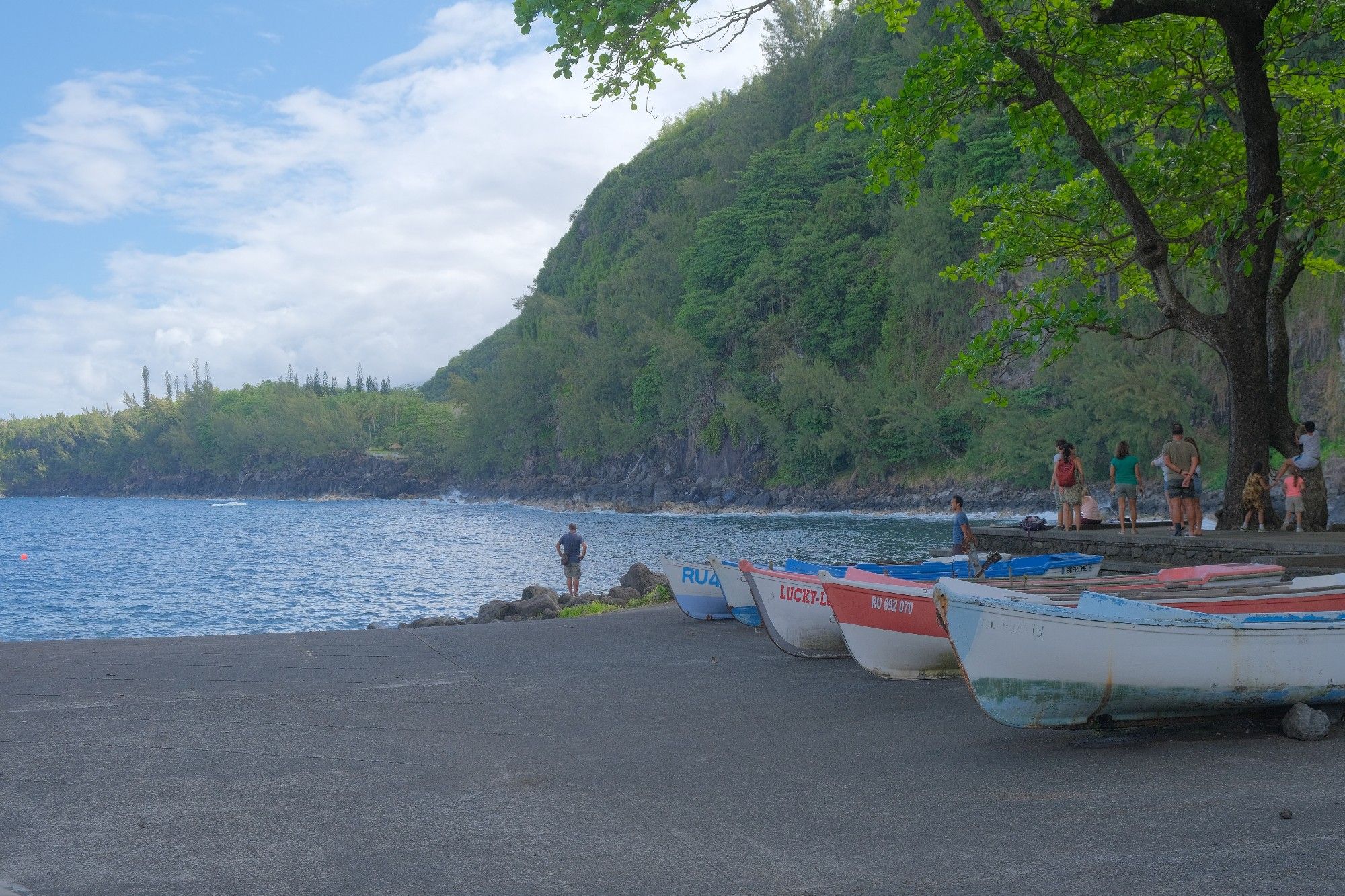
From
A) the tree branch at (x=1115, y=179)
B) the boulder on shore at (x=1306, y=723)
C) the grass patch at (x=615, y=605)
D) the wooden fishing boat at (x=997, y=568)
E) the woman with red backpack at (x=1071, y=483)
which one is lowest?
the grass patch at (x=615, y=605)

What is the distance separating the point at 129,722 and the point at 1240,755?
8131 millimetres

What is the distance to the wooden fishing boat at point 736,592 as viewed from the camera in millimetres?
15258

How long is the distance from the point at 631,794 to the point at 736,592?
8.75 m

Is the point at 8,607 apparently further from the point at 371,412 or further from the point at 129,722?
the point at 371,412

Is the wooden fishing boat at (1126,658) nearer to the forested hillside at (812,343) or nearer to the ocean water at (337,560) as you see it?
the ocean water at (337,560)

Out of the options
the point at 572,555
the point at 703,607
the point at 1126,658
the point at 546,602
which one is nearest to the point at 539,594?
the point at 572,555

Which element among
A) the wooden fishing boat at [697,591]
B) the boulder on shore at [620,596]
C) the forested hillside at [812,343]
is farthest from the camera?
the forested hillside at [812,343]

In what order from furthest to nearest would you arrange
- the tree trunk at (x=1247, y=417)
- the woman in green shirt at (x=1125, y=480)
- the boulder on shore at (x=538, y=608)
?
the boulder on shore at (x=538, y=608) → the woman in green shirt at (x=1125, y=480) → the tree trunk at (x=1247, y=417)

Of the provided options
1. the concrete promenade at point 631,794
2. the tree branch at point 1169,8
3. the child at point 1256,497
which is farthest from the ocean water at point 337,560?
the concrete promenade at point 631,794

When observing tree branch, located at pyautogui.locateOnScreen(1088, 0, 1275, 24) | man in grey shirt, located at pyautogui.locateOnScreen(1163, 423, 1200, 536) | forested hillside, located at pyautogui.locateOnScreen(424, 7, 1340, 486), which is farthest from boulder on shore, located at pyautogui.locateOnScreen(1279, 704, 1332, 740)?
forested hillside, located at pyautogui.locateOnScreen(424, 7, 1340, 486)

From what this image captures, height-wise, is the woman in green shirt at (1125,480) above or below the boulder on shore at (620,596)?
above

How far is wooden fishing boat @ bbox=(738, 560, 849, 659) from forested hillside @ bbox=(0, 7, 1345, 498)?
43277 mm

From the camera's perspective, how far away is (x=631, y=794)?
6684 millimetres

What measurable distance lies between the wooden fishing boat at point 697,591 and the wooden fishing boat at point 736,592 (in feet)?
3.12
